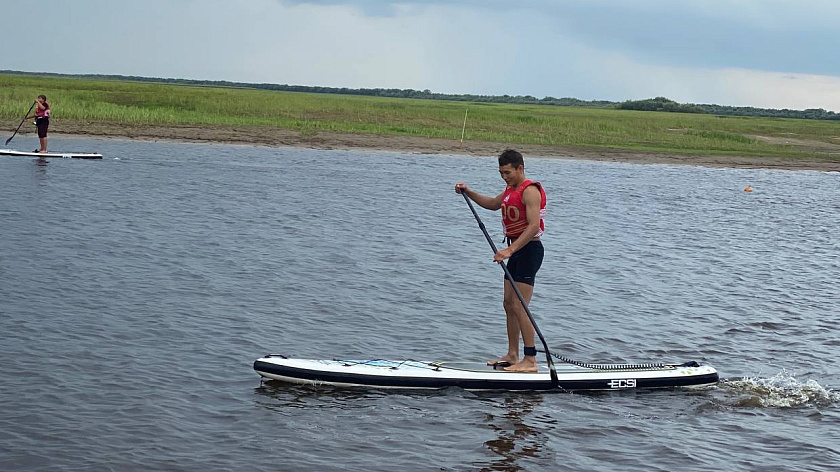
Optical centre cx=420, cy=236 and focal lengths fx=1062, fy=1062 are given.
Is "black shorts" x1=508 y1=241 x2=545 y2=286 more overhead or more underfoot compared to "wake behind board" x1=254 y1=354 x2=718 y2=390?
more overhead

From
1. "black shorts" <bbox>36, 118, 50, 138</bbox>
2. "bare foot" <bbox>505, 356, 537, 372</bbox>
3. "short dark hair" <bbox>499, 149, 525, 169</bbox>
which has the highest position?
"short dark hair" <bbox>499, 149, 525, 169</bbox>

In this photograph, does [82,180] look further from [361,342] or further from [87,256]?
[361,342]

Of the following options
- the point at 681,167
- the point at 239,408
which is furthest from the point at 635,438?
the point at 681,167

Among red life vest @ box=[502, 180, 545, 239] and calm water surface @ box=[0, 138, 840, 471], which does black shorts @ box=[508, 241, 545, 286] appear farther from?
calm water surface @ box=[0, 138, 840, 471]

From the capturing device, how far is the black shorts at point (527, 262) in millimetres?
9625

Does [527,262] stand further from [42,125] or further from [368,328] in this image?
[42,125]

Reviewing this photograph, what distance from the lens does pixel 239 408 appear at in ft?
28.0

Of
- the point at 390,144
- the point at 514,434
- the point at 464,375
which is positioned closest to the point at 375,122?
the point at 390,144

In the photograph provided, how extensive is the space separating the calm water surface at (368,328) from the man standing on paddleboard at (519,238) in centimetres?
53

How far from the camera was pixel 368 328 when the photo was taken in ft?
37.9

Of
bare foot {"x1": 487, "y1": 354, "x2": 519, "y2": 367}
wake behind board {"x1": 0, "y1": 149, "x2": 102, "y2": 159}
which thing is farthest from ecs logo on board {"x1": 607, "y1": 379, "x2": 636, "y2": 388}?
wake behind board {"x1": 0, "y1": 149, "x2": 102, "y2": 159}

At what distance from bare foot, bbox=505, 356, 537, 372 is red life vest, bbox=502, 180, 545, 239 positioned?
3.77 feet

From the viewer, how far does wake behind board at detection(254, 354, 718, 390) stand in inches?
362

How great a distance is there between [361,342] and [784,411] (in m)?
4.14
